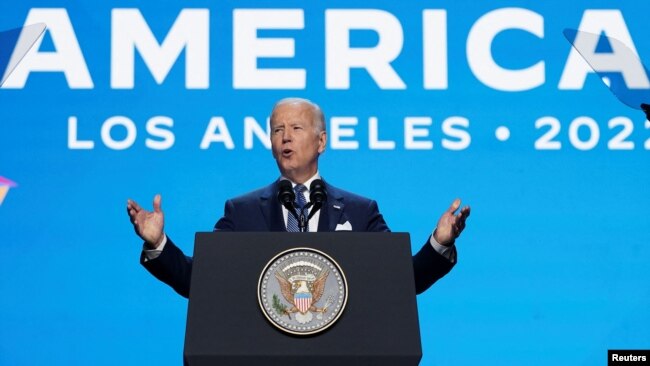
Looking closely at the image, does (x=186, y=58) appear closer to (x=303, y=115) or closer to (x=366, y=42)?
(x=366, y=42)

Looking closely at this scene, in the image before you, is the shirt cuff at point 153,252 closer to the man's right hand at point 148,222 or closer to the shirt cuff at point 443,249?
the man's right hand at point 148,222

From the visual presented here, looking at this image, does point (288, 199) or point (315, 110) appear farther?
point (315, 110)

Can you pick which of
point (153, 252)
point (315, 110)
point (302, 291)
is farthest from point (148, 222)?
point (315, 110)

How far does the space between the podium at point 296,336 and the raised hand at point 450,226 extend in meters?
0.29

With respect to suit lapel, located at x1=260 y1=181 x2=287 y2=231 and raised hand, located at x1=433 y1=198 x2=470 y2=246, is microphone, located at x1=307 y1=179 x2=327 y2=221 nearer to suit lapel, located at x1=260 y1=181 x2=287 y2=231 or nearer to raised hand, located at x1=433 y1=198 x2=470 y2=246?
raised hand, located at x1=433 y1=198 x2=470 y2=246

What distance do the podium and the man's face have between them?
72 cm

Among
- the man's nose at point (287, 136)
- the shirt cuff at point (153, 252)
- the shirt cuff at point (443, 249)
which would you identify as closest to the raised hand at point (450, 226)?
the shirt cuff at point (443, 249)

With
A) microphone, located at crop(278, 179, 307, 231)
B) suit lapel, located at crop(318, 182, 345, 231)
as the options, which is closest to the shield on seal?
microphone, located at crop(278, 179, 307, 231)

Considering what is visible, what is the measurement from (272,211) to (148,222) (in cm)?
52

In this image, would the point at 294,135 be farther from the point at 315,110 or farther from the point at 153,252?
the point at 153,252

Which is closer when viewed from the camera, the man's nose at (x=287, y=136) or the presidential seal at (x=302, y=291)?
the presidential seal at (x=302, y=291)

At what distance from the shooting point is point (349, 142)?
4.14 metres

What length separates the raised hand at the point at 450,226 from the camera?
8.02 ft

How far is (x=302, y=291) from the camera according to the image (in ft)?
6.96
